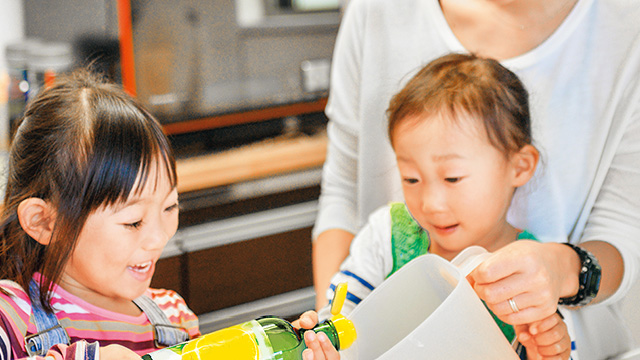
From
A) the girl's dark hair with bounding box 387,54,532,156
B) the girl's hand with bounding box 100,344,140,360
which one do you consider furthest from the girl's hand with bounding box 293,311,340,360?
the girl's dark hair with bounding box 387,54,532,156

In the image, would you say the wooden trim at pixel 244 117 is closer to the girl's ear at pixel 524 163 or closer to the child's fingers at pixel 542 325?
the girl's ear at pixel 524 163

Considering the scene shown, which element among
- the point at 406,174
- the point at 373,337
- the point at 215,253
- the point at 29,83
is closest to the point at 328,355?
the point at 373,337

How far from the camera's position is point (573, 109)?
92cm

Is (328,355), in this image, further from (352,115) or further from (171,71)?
(171,71)

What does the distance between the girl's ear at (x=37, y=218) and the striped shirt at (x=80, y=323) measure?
0.19ft

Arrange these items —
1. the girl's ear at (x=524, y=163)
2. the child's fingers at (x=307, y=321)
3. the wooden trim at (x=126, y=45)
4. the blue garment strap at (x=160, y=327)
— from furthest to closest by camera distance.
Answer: the wooden trim at (x=126, y=45), the girl's ear at (x=524, y=163), the blue garment strap at (x=160, y=327), the child's fingers at (x=307, y=321)

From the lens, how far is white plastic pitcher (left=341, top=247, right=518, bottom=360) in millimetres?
565

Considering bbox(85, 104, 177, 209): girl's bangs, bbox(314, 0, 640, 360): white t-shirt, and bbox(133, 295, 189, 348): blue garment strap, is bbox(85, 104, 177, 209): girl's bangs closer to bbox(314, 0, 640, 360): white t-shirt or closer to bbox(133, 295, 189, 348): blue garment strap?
bbox(133, 295, 189, 348): blue garment strap

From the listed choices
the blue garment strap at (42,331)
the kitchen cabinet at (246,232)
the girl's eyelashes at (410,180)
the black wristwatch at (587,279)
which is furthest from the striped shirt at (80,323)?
the kitchen cabinet at (246,232)

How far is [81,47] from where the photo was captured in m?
1.74

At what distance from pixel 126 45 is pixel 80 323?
1.19m

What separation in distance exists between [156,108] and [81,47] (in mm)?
255

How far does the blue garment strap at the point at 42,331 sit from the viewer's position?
635 millimetres

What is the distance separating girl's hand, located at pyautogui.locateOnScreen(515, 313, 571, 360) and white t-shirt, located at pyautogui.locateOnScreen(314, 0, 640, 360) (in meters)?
0.13
